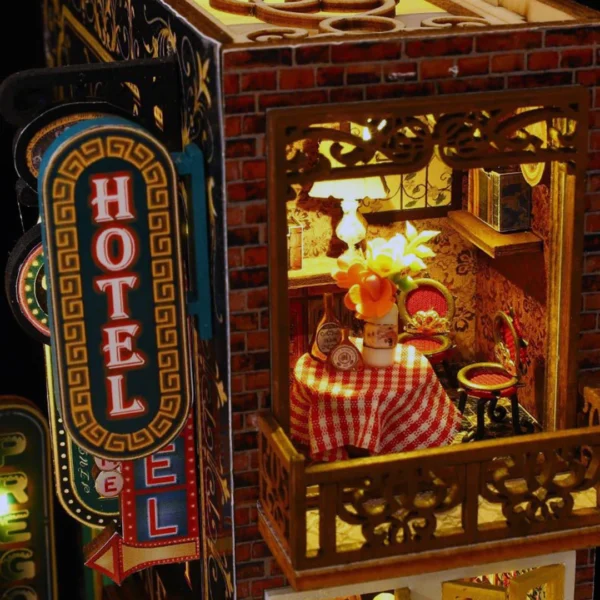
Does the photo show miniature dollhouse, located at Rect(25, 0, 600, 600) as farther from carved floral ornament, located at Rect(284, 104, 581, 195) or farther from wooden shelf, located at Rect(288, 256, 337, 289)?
wooden shelf, located at Rect(288, 256, 337, 289)

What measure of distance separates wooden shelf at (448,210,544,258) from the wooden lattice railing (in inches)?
68.4

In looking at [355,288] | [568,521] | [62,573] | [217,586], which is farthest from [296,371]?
[62,573]

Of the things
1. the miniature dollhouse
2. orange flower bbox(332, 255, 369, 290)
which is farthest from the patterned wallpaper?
orange flower bbox(332, 255, 369, 290)

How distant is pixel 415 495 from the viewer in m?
7.92

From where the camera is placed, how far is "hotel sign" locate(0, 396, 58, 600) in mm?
10156

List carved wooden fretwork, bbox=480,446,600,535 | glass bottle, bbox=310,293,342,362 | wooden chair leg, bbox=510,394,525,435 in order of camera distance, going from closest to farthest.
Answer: carved wooden fretwork, bbox=480,446,600,535, glass bottle, bbox=310,293,342,362, wooden chair leg, bbox=510,394,525,435

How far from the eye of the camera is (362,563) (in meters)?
7.90

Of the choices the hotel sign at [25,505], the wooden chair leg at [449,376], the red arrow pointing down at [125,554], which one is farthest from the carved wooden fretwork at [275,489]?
the hotel sign at [25,505]

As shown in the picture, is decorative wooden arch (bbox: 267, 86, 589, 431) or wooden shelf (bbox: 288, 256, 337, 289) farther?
wooden shelf (bbox: 288, 256, 337, 289)

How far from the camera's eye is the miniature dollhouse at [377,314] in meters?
7.71

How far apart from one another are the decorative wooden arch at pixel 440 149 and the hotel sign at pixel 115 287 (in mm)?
502

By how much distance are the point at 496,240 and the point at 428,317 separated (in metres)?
0.79

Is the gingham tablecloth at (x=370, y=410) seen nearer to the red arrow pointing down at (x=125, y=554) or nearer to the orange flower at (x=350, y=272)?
the orange flower at (x=350, y=272)

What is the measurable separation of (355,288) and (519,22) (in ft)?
5.71
